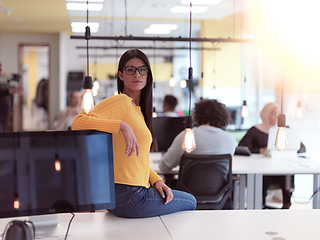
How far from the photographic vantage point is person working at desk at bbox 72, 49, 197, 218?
1832 millimetres

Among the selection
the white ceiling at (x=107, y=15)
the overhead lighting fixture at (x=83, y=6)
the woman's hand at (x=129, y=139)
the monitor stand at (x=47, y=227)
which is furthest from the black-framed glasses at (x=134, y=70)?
the overhead lighting fixture at (x=83, y=6)

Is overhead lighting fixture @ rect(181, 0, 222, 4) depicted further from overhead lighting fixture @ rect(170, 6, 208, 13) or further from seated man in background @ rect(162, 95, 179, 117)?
seated man in background @ rect(162, 95, 179, 117)

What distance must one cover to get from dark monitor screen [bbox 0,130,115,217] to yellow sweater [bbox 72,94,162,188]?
0.19 metres

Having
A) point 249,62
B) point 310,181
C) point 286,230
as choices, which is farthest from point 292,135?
point 249,62

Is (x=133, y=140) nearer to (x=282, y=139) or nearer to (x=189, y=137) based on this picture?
(x=189, y=137)

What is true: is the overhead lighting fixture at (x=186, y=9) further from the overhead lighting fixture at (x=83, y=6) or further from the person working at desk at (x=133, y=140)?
the person working at desk at (x=133, y=140)

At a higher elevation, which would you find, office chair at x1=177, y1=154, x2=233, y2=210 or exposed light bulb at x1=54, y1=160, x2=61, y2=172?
exposed light bulb at x1=54, y1=160, x2=61, y2=172

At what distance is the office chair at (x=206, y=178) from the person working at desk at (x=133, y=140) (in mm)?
920

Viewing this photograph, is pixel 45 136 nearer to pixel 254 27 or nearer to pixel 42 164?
pixel 42 164

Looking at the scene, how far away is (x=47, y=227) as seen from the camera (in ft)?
5.56

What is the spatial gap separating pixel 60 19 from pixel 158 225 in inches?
347

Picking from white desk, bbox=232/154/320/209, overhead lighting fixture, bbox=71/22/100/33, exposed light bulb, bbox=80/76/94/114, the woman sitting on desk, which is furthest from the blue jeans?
overhead lighting fixture, bbox=71/22/100/33

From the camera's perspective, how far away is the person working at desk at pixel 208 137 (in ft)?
10.7

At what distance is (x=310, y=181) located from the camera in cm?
542
